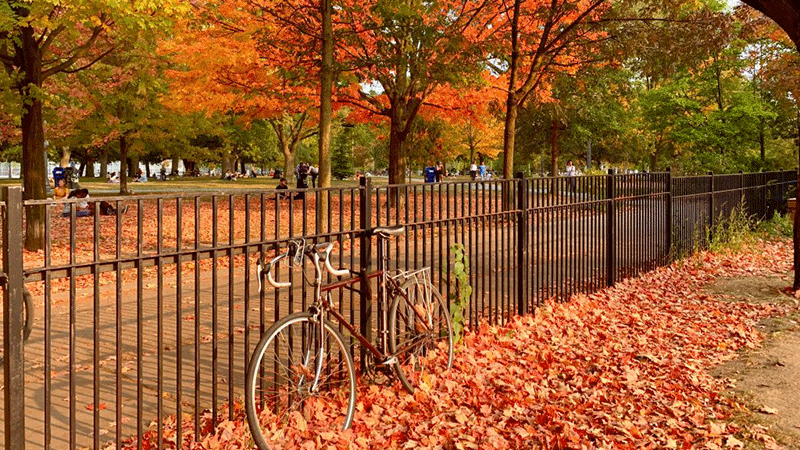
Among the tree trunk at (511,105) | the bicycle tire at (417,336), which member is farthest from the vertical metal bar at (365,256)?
the tree trunk at (511,105)

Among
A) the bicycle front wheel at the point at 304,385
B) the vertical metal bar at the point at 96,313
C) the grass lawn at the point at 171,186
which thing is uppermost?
the grass lawn at the point at 171,186

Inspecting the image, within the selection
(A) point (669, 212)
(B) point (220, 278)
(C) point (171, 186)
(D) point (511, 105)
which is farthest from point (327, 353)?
(C) point (171, 186)

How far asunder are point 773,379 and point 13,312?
561 cm

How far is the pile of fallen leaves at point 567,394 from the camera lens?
4.46 metres

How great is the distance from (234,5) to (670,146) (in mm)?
35150

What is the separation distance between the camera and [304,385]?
15.2 ft

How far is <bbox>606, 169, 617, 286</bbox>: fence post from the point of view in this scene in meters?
10.0

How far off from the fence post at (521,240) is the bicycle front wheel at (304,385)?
3.44 metres

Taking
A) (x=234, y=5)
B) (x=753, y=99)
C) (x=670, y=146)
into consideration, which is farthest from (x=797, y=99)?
(x=670, y=146)

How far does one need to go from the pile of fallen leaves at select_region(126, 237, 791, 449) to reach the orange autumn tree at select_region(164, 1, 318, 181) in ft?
33.2

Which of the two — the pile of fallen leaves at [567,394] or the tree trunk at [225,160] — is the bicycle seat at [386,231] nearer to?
the pile of fallen leaves at [567,394]

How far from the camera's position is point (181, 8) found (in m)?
12.4

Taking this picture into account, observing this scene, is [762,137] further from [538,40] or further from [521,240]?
[521,240]

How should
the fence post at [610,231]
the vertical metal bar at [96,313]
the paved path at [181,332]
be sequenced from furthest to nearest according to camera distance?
the fence post at [610,231], the paved path at [181,332], the vertical metal bar at [96,313]
